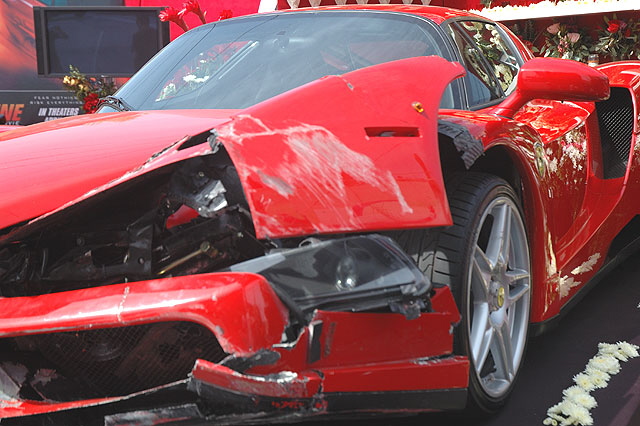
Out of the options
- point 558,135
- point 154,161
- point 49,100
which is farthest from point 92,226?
point 49,100

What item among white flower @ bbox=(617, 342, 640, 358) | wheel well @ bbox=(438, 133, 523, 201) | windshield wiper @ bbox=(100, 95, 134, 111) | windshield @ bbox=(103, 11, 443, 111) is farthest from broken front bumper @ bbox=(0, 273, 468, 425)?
white flower @ bbox=(617, 342, 640, 358)

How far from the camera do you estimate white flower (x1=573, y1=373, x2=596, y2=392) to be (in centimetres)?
212

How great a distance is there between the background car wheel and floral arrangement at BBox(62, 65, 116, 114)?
3149 millimetres

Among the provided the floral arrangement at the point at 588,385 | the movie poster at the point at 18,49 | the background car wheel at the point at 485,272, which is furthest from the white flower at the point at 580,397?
the movie poster at the point at 18,49

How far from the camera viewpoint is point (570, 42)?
7.26 m

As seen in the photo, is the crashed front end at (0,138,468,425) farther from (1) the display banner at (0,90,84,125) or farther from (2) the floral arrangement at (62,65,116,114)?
(1) the display banner at (0,90,84,125)

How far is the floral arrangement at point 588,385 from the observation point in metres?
1.89

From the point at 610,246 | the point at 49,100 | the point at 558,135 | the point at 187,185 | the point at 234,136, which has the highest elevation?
the point at 234,136

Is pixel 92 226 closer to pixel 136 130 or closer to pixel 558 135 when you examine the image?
pixel 136 130

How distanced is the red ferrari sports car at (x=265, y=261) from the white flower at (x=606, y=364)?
50 cm

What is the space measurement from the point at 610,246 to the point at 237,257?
1.88m

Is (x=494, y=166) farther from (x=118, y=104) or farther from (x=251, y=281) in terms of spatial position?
(x=118, y=104)

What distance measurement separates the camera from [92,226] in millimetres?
1500

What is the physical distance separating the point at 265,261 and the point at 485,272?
2.36 ft
